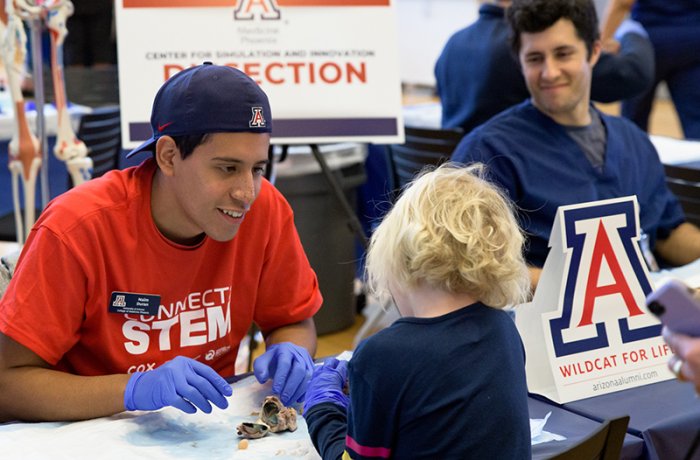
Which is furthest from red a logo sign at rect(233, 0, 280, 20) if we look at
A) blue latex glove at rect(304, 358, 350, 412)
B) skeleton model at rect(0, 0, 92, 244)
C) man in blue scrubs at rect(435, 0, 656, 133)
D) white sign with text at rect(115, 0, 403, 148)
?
blue latex glove at rect(304, 358, 350, 412)

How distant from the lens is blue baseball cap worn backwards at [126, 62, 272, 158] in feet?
5.49

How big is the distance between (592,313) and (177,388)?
80 centimetres

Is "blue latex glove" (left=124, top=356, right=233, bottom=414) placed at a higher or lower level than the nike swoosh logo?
lower

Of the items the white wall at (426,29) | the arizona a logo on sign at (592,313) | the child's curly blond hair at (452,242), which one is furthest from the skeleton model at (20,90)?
the white wall at (426,29)

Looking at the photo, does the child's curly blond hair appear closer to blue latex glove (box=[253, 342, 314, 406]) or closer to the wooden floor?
blue latex glove (box=[253, 342, 314, 406])

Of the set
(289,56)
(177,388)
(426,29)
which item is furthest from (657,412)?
(426,29)

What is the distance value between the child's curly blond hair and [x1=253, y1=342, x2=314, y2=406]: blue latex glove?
0.39 meters

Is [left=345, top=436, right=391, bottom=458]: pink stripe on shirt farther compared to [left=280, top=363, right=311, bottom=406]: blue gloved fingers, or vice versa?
[left=280, top=363, right=311, bottom=406]: blue gloved fingers

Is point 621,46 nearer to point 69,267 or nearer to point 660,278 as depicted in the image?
point 660,278

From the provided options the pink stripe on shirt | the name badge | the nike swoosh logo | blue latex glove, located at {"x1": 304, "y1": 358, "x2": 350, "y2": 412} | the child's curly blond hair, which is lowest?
the pink stripe on shirt

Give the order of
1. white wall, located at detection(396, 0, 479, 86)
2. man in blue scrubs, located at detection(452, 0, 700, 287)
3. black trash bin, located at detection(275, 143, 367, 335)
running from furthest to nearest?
white wall, located at detection(396, 0, 479, 86)
black trash bin, located at detection(275, 143, 367, 335)
man in blue scrubs, located at detection(452, 0, 700, 287)

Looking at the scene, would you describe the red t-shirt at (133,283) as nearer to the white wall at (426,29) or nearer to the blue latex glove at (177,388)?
the blue latex glove at (177,388)

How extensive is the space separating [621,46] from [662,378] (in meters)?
1.89

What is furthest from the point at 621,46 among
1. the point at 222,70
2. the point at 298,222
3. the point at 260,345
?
the point at 222,70
